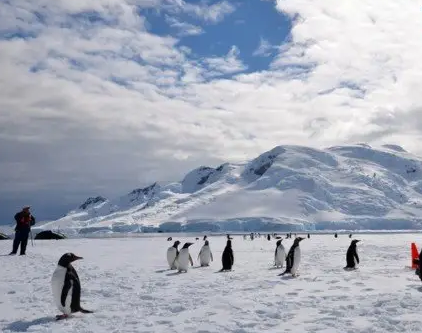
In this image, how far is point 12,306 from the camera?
8.76 meters

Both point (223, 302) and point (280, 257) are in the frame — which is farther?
point (280, 257)

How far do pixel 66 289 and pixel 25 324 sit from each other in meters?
0.77

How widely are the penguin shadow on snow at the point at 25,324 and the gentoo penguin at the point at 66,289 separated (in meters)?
0.18

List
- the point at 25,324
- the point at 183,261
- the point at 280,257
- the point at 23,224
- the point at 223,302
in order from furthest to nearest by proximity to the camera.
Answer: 1. the point at 23,224
2. the point at 280,257
3. the point at 183,261
4. the point at 223,302
5. the point at 25,324

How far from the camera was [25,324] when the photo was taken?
731 centimetres

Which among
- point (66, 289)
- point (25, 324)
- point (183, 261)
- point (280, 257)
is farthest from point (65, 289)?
point (280, 257)

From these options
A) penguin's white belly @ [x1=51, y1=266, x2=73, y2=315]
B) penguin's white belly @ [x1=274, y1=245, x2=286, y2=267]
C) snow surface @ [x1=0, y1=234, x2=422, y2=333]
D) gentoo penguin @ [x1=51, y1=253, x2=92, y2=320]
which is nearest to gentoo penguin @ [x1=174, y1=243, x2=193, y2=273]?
snow surface @ [x1=0, y1=234, x2=422, y2=333]

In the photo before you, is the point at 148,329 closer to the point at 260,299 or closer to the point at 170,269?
the point at 260,299

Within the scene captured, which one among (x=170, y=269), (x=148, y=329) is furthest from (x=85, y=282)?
(x=148, y=329)

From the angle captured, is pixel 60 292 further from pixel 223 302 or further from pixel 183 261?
pixel 183 261

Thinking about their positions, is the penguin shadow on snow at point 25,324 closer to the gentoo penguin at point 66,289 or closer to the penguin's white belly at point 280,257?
the gentoo penguin at point 66,289

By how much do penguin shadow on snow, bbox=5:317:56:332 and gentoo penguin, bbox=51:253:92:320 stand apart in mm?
184

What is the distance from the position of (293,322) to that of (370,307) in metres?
1.71

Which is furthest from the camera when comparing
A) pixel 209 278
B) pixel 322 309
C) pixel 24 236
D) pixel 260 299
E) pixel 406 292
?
pixel 24 236
